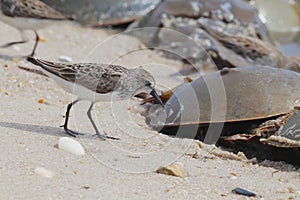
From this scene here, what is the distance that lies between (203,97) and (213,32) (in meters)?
3.02

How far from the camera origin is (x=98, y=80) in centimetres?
433

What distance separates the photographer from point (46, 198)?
10.7ft

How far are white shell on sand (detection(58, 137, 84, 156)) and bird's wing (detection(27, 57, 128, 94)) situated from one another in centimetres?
45

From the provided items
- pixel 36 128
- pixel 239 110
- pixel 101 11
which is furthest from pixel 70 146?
pixel 101 11

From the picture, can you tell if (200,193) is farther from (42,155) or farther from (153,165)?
(42,155)

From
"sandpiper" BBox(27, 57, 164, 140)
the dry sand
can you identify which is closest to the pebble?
the dry sand

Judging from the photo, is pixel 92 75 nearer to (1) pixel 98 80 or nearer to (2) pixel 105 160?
(1) pixel 98 80

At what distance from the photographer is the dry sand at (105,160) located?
3492 mm

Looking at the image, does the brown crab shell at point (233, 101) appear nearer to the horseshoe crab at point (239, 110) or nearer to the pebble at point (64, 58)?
the horseshoe crab at point (239, 110)


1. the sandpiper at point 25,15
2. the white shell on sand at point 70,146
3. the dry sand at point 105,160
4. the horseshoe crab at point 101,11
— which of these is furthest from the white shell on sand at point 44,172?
the horseshoe crab at point 101,11

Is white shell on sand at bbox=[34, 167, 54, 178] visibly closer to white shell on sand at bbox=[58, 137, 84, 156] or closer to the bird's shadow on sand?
white shell on sand at bbox=[58, 137, 84, 156]

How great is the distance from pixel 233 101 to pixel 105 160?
136cm

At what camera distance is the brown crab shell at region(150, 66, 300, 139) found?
187 inches

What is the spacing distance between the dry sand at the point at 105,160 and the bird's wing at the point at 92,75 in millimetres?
424
